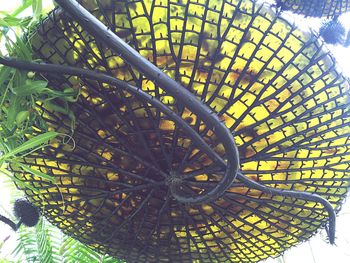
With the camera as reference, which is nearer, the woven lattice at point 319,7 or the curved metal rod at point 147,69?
the curved metal rod at point 147,69

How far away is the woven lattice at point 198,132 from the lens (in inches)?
17.2

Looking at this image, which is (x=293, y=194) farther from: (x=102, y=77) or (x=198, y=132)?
(x=102, y=77)

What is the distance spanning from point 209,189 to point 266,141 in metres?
0.09

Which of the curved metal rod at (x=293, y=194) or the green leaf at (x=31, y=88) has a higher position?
the curved metal rod at (x=293, y=194)

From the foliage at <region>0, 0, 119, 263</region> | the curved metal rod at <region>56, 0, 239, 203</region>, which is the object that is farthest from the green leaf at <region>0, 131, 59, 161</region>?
the curved metal rod at <region>56, 0, 239, 203</region>

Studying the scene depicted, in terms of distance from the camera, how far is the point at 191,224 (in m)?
0.61

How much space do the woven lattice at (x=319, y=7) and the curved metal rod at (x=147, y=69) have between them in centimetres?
29

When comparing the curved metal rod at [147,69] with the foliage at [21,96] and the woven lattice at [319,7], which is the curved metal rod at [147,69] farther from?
the woven lattice at [319,7]

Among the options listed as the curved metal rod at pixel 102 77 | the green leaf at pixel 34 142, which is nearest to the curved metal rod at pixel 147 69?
the curved metal rod at pixel 102 77

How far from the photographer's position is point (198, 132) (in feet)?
1.54

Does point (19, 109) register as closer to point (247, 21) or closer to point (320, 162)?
point (247, 21)

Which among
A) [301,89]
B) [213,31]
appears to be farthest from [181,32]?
[301,89]

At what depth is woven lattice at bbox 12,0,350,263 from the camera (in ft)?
1.43

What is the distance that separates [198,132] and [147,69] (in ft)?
0.38
